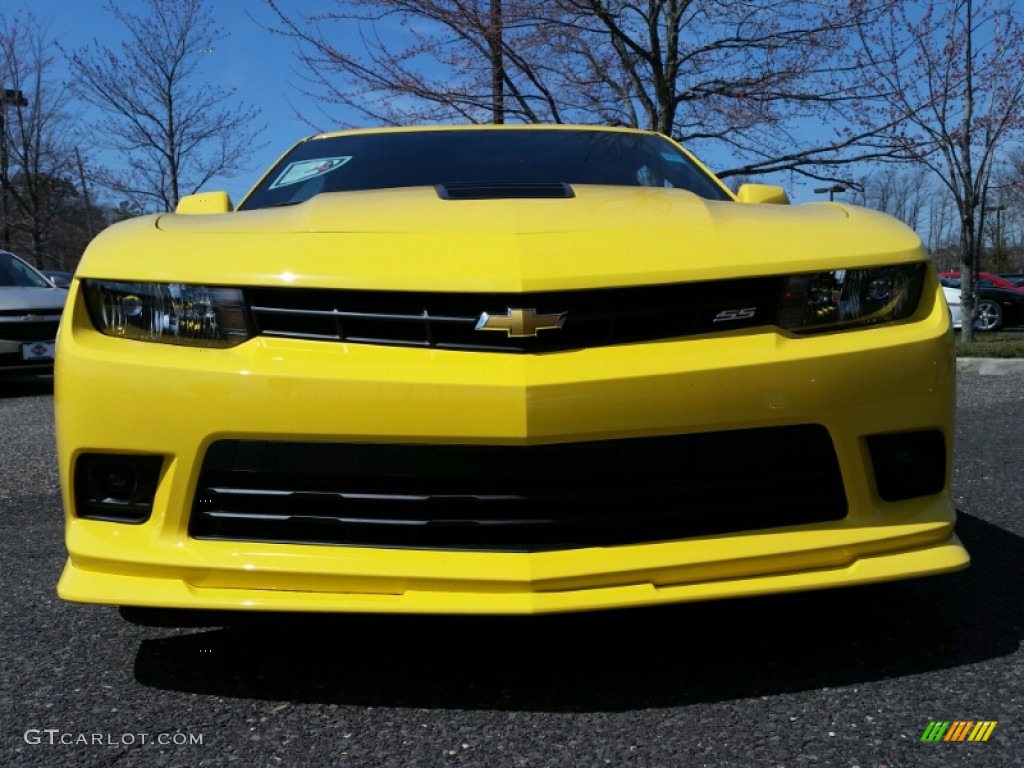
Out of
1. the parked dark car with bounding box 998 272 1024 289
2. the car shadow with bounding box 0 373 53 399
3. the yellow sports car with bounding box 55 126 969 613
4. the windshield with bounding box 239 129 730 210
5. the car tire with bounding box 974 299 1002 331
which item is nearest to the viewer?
the yellow sports car with bounding box 55 126 969 613

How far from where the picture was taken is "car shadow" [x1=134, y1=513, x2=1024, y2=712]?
2.00 meters

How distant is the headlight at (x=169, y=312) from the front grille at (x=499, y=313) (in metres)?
0.06

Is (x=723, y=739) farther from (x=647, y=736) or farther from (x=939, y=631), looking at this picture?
(x=939, y=631)

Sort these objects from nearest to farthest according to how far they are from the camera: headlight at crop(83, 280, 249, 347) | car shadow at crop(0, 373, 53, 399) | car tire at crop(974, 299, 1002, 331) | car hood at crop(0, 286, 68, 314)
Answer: headlight at crop(83, 280, 249, 347), car hood at crop(0, 286, 68, 314), car shadow at crop(0, 373, 53, 399), car tire at crop(974, 299, 1002, 331)

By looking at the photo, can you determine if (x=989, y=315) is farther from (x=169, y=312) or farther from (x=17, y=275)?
(x=169, y=312)

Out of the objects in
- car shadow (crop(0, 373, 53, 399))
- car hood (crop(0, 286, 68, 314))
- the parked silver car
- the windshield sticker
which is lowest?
car shadow (crop(0, 373, 53, 399))

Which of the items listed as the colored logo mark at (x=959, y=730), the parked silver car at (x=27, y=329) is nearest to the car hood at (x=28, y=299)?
the parked silver car at (x=27, y=329)

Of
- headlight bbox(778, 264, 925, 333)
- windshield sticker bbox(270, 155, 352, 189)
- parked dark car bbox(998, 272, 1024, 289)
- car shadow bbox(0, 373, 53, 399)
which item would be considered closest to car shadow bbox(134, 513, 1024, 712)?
headlight bbox(778, 264, 925, 333)

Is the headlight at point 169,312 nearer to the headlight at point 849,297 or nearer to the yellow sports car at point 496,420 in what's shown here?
the yellow sports car at point 496,420

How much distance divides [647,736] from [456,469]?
0.64 metres

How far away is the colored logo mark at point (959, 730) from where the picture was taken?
1757mm

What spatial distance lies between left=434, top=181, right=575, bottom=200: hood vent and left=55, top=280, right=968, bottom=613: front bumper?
0.68 meters

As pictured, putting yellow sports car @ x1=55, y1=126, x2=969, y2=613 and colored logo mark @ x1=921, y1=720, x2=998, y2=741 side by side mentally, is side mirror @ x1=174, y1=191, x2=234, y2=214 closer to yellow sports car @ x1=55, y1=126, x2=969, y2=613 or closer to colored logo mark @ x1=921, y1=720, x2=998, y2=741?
yellow sports car @ x1=55, y1=126, x2=969, y2=613

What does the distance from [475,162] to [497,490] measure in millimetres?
1727
